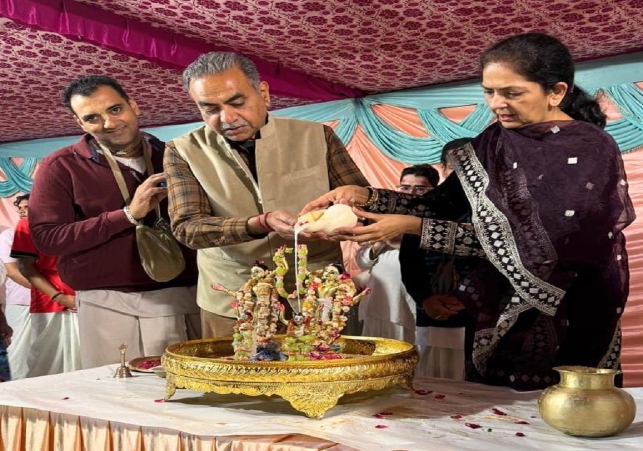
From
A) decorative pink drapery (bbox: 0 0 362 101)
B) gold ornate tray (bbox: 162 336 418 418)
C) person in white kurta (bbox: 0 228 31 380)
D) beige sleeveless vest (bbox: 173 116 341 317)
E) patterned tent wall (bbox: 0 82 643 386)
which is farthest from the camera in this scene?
person in white kurta (bbox: 0 228 31 380)

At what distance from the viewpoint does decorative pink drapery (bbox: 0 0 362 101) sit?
3.74 m

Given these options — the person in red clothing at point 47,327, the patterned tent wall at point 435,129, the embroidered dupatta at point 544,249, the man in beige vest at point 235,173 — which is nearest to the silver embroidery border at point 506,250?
the embroidered dupatta at point 544,249

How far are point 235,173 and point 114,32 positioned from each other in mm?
2198

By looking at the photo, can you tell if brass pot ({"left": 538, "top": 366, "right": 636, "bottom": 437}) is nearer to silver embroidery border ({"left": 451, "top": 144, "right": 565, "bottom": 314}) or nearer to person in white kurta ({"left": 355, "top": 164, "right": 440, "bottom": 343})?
silver embroidery border ({"left": 451, "top": 144, "right": 565, "bottom": 314})

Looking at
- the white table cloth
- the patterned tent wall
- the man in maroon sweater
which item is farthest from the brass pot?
the patterned tent wall

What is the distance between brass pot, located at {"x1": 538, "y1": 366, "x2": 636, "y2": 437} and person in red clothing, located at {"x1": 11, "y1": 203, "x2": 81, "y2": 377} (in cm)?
403

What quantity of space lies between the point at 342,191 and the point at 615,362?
2.87ft

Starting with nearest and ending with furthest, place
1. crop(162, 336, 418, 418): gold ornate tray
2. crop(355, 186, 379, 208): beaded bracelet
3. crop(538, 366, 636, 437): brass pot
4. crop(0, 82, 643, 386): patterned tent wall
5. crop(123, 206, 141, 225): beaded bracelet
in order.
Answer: crop(538, 366, 636, 437): brass pot, crop(162, 336, 418, 418): gold ornate tray, crop(355, 186, 379, 208): beaded bracelet, crop(123, 206, 141, 225): beaded bracelet, crop(0, 82, 643, 386): patterned tent wall

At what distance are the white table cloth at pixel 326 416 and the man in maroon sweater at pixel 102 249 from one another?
600mm

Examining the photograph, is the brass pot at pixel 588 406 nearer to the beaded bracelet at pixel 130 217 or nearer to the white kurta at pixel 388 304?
the beaded bracelet at pixel 130 217

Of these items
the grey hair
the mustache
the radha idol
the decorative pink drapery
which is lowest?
the radha idol

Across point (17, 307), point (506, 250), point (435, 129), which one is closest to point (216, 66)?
point (506, 250)

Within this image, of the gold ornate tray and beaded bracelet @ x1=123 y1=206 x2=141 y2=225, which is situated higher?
beaded bracelet @ x1=123 y1=206 x2=141 y2=225

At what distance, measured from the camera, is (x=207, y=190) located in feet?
7.78
